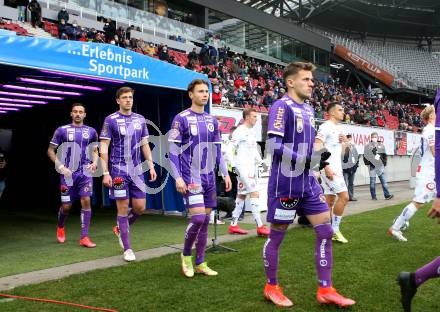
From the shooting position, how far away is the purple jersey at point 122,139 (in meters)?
5.85

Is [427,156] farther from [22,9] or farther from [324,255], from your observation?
[22,9]

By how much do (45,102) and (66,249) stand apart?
6.94 m

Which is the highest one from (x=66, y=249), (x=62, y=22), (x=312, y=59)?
(x=312, y=59)

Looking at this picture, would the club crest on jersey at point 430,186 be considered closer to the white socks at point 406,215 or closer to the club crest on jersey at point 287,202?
the white socks at point 406,215

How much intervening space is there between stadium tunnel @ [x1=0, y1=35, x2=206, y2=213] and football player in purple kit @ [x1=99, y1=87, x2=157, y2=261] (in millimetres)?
1817

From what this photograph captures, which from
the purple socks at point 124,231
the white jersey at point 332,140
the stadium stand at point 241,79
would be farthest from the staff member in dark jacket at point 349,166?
the purple socks at point 124,231

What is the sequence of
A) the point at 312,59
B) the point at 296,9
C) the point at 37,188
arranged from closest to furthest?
the point at 37,188, the point at 312,59, the point at 296,9

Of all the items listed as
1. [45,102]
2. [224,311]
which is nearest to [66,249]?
[224,311]

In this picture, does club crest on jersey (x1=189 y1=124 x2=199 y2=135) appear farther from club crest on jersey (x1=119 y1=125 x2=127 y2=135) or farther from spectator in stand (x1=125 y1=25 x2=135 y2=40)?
spectator in stand (x1=125 y1=25 x2=135 y2=40)

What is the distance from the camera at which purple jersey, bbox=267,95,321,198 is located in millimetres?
3805

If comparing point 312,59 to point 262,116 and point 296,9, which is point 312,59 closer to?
point 296,9

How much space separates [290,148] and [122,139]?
2.85 meters

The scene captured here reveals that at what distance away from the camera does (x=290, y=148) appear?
3.85 m

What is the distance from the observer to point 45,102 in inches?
488
